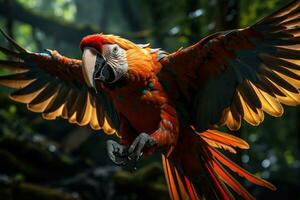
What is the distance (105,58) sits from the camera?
1581mm

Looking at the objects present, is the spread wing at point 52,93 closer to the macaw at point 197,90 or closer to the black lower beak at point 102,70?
the macaw at point 197,90

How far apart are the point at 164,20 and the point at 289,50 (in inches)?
133

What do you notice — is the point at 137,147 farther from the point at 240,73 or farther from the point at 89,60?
the point at 240,73

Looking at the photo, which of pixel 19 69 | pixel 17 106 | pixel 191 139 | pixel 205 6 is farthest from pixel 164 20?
pixel 191 139

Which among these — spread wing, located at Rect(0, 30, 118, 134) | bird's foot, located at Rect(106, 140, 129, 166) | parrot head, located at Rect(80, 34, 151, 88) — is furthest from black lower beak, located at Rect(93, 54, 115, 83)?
spread wing, located at Rect(0, 30, 118, 134)

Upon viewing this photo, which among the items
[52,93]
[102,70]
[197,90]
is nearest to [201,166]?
[197,90]

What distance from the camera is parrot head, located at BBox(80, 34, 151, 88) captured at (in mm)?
1576

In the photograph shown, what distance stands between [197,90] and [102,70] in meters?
→ 0.44

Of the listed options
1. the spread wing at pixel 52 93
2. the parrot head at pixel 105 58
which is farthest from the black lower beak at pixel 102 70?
the spread wing at pixel 52 93

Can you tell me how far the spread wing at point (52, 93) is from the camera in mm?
2193

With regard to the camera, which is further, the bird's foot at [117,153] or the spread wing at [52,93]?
the spread wing at [52,93]

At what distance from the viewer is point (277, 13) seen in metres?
1.52

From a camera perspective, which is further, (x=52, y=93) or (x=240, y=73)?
(x=52, y=93)

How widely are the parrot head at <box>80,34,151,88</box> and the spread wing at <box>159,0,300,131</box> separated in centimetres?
19
